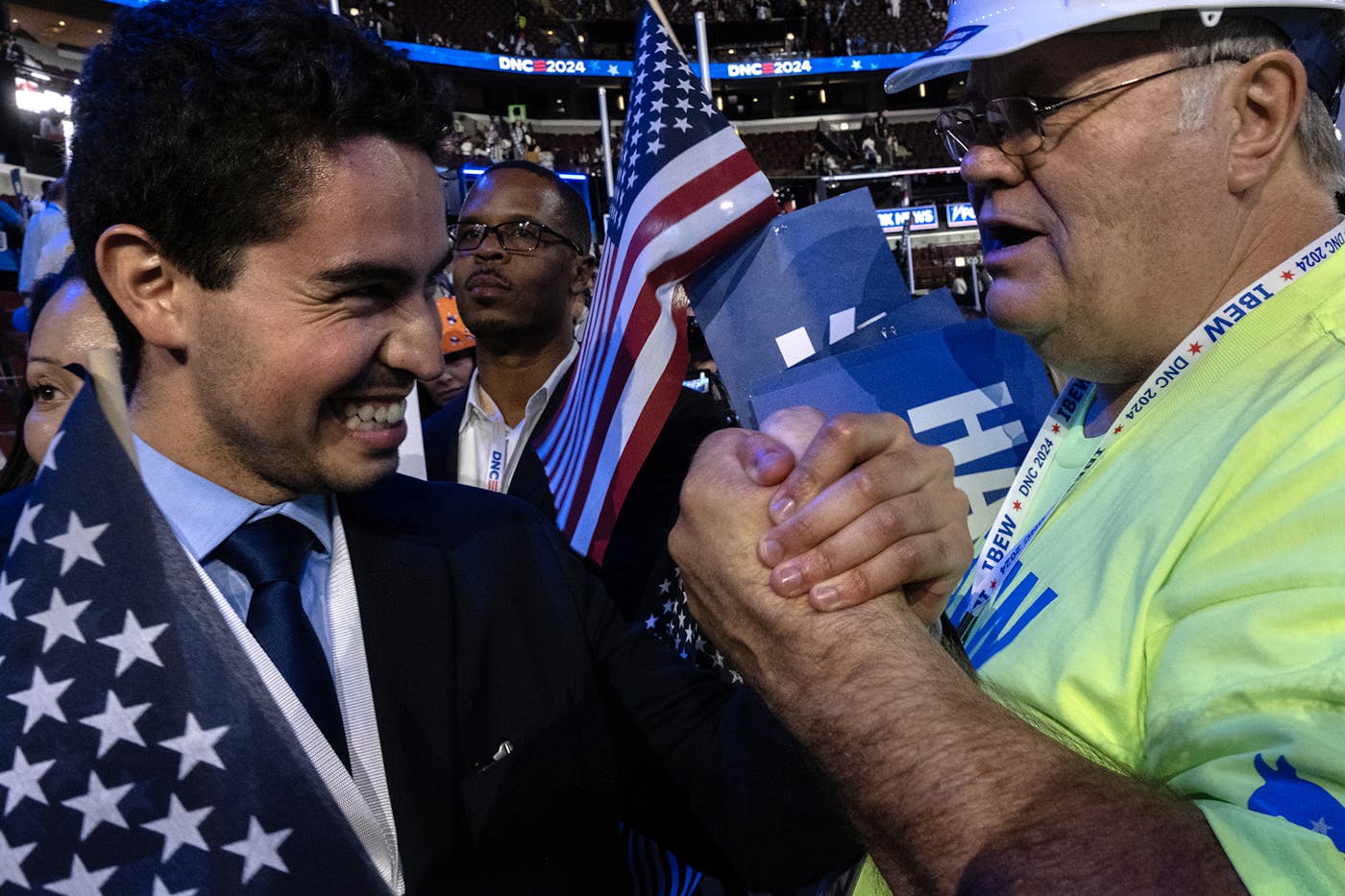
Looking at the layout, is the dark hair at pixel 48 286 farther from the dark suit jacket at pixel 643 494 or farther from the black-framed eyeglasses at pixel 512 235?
the black-framed eyeglasses at pixel 512 235

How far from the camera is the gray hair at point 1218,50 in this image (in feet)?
4.13

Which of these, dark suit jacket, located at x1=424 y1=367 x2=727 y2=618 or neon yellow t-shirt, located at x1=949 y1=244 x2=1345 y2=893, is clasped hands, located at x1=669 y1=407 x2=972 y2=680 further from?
dark suit jacket, located at x1=424 y1=367 x2=727 y2=618

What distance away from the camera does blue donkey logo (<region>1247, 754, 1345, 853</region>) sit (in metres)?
0.65

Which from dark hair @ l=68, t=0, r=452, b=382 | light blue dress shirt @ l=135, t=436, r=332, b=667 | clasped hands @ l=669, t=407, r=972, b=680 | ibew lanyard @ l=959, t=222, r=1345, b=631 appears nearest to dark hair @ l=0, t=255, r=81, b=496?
dark hair @ l=68, t=0, r=452, b=382

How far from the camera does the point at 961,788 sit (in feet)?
2.51

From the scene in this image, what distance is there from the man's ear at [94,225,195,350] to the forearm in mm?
1037

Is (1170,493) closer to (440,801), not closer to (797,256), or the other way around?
(440,801)

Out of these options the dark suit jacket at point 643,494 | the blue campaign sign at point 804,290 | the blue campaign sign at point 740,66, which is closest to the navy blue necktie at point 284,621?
the blue campaign sign at point 804,290

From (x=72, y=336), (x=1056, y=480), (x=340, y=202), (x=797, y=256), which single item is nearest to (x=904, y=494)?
(x=1056, y=480)

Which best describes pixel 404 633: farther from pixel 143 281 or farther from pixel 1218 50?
pixel 1218 50

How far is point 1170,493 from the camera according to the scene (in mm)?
987

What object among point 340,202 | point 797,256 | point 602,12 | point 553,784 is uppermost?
point 602,12

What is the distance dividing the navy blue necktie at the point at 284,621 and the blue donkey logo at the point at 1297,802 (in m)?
1.03

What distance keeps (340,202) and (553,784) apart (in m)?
0.91
